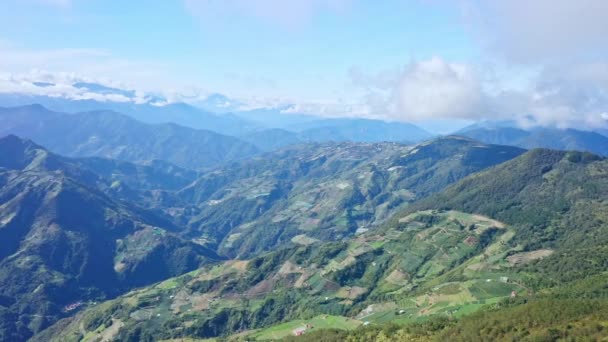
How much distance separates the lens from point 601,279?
19262 cm

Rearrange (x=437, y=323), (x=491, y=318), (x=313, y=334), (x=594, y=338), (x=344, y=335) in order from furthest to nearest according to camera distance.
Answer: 1. (x=313, y=334)
2. (x=344, y=335)
3. (x=437, y=323)
4. (x=491, y=318)
5. (x=594, y=338)

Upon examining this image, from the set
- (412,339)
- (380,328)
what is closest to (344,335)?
(380,328)

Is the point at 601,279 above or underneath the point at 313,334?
above

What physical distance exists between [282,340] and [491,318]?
86.0 metres

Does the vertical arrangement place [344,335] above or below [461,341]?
below

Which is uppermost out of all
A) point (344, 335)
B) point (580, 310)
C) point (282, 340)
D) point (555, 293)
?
point (580, 310)

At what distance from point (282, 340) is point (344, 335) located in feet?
107

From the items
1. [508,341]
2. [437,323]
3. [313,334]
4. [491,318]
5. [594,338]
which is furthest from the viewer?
[313,334]

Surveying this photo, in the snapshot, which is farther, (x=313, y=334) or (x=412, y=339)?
(x=313, y=334)

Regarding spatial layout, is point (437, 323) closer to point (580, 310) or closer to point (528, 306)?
point (528, 306)

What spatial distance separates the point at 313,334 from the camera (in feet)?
628

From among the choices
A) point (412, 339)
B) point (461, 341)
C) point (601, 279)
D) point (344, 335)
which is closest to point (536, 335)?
point (461, 341)

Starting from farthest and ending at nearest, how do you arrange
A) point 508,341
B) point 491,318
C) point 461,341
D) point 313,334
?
point 313,334
point 491,318
point 461,341
point 508,341

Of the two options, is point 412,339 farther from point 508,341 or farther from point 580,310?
point 580,310
